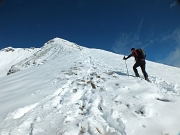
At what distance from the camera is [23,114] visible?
449cm

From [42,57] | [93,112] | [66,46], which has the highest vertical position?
[66,46]

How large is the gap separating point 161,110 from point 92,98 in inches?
93.3

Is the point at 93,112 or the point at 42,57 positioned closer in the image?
the point at 93,112

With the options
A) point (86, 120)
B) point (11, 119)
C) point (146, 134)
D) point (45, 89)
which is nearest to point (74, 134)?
point (86, 120)

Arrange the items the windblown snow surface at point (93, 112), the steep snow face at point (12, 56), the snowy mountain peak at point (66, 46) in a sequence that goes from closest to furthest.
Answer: the windblown snow surface at point (93, 112) → the snowy mountain peak at point (66, 46) → the steep snow face at point (12, 56)

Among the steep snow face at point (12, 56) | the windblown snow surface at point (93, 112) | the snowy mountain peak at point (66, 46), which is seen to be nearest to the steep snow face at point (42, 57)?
the snowy mountain peak at point (66, 46)

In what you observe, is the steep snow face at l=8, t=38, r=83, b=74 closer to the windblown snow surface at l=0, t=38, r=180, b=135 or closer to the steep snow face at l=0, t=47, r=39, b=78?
the windblown snow surface at l=0, t=38, r=180, b=135

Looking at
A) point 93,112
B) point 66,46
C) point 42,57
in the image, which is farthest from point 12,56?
point 93,112

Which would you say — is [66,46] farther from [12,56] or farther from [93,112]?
[12,56]

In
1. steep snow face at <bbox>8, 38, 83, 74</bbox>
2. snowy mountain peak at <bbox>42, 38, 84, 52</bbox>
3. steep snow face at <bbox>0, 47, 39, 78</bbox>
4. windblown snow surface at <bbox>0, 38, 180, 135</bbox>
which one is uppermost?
steep snow face at <bbox>0, 47, 39, 78</bbox>

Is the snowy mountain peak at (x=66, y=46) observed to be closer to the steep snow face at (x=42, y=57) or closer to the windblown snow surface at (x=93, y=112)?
the steep snow face at (x=42, y=57)

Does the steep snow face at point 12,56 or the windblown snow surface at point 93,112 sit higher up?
the steep snow face at point 12,56

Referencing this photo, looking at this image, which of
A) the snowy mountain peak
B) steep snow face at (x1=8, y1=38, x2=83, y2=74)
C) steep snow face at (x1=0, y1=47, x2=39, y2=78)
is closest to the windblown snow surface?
steep snow face at (x1=8, y1=38, x2=83, y2=74)

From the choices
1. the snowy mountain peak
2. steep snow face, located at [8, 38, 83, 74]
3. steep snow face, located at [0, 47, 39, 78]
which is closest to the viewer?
steep snow face, located at [8, 38, 83, 74]
